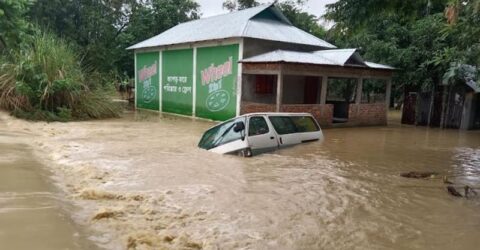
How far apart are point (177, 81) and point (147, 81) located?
3.50 metres

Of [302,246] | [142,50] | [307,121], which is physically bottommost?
[302,246]

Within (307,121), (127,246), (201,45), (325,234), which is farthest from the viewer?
(201,45)

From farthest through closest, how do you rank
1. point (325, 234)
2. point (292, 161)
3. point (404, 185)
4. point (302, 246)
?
1. point (292, 161)
2. point (404, 185)
3. point (325, 234)
4. point (302, 246)

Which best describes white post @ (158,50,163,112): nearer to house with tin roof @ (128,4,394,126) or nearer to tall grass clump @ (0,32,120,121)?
house with tin roof @ (128,4,394,126)

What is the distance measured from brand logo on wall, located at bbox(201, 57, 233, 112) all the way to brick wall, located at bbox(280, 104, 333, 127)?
10.4 feet

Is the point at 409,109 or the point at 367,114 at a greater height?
the point at 409,109

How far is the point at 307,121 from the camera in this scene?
1187 centimetres

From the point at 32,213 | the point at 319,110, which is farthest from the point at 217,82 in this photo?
the point at 32,213

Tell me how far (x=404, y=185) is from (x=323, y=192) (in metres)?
1.76

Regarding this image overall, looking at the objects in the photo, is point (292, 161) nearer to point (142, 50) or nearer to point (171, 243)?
point (171, 243)

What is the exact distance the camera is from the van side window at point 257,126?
10125 millimetres

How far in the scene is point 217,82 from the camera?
19.8 meters

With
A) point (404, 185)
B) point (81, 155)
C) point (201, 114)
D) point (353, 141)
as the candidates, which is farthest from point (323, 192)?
point (201, 114)

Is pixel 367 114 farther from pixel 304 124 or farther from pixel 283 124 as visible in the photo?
pixel 283 124
